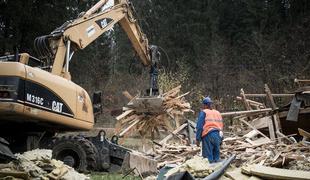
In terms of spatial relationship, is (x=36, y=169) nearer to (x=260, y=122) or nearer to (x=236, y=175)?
(x=236, y=175)

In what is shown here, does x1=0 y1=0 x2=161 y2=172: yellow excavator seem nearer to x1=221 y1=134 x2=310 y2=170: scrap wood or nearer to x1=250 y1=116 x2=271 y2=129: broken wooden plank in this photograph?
x1=221 y1=134 x2=310 y2=170: scrap wood

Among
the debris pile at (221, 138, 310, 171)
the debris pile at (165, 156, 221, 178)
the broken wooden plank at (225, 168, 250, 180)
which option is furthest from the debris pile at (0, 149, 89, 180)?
the debris pile at (221, 138, 310, 171)

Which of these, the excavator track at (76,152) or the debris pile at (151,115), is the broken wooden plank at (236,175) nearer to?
the excavator track at (76,152)

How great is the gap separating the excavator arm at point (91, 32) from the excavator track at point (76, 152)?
2313 millimetres

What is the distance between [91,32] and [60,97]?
3.02m

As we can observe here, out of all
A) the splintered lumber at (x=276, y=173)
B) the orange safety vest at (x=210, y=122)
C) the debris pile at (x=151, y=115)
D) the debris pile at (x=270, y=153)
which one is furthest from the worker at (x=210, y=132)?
the debris pile at (x=151, y=115)

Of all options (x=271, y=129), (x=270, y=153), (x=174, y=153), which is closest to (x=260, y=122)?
(x=271, y=129)

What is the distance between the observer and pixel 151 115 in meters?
14.1

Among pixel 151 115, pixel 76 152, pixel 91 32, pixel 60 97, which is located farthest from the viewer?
pixel 151 115

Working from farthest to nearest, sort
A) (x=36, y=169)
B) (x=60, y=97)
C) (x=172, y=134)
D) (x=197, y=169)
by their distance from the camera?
(x=172, y=134)
(x=60, y=97)
(x=197, y=169)
(x=36, y=169)

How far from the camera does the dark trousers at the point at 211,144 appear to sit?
1003cm

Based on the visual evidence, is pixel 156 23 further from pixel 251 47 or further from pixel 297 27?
pixel 297 27

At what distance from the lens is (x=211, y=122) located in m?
10.0

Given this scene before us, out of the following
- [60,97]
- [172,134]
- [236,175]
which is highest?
[60,97]
